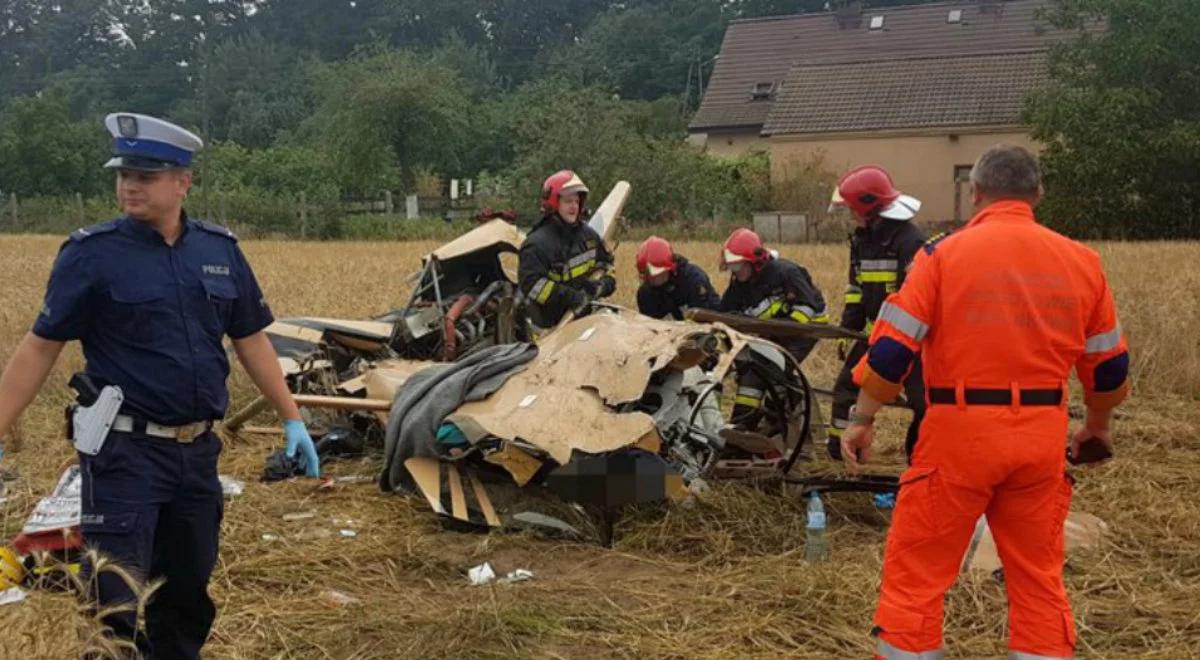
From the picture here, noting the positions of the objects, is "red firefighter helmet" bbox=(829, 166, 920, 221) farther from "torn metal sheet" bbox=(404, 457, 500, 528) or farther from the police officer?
the police officer

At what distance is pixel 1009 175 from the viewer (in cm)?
343

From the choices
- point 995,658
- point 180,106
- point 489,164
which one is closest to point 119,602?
point 995,658

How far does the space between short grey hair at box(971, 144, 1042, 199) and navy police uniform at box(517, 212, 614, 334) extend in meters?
3.91

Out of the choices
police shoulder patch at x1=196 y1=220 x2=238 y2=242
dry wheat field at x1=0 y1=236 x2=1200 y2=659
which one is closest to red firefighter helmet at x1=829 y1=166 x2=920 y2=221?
dry wheat field at x1=0 y1=236 x2=1200 y2=659

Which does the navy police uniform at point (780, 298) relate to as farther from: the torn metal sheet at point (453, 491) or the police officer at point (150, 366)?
the police officer at point (150, 366)

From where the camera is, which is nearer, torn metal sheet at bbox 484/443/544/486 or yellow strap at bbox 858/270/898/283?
torn metal sheet at bbox 484/443/544/486

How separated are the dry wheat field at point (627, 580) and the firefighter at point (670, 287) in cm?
150

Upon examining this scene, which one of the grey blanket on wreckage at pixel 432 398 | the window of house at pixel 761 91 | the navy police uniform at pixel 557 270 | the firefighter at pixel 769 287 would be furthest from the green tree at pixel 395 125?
the grey blanket on wreckage at pixel 432 398

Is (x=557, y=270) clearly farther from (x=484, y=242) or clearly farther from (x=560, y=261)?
(x=484, y=242)

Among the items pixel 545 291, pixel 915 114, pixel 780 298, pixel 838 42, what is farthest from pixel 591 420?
pixel 838 42

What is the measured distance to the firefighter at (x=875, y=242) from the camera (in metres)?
5.95

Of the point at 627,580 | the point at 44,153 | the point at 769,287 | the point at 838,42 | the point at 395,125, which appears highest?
the point at 838,42

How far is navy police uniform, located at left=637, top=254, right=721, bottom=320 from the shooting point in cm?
787

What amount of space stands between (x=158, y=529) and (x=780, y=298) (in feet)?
15.4
